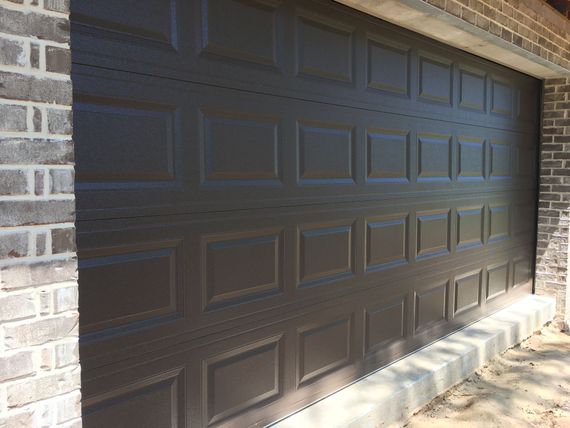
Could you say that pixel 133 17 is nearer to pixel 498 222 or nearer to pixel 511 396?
pixel 511 396

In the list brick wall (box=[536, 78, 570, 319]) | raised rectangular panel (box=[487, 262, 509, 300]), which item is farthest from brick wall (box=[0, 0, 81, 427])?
brick wall (box=[536, 78, 570, 319])

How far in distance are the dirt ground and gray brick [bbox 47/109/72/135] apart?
9.74 ft

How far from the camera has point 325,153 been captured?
128 inches

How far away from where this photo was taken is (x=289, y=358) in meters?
3.13

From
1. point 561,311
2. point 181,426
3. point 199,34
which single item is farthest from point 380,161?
point 561,311

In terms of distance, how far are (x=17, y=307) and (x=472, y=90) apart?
13.9 ft

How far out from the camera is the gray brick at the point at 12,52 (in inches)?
60.4

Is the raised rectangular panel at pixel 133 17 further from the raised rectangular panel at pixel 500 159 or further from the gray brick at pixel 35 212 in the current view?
the raised rectangular panel at pixel 500 159

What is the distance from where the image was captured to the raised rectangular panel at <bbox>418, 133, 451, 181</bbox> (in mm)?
4141

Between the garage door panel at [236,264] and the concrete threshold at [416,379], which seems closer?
the garage door panel at [236,264]

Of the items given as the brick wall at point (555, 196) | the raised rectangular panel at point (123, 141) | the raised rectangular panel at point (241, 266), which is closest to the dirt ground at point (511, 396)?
the brick wall at point (555, 196)

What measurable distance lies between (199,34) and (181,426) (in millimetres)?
1865

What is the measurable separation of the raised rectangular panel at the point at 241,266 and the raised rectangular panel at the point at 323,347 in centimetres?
45

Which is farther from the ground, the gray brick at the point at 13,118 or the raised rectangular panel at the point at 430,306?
the gray brick at the point at 13,118
